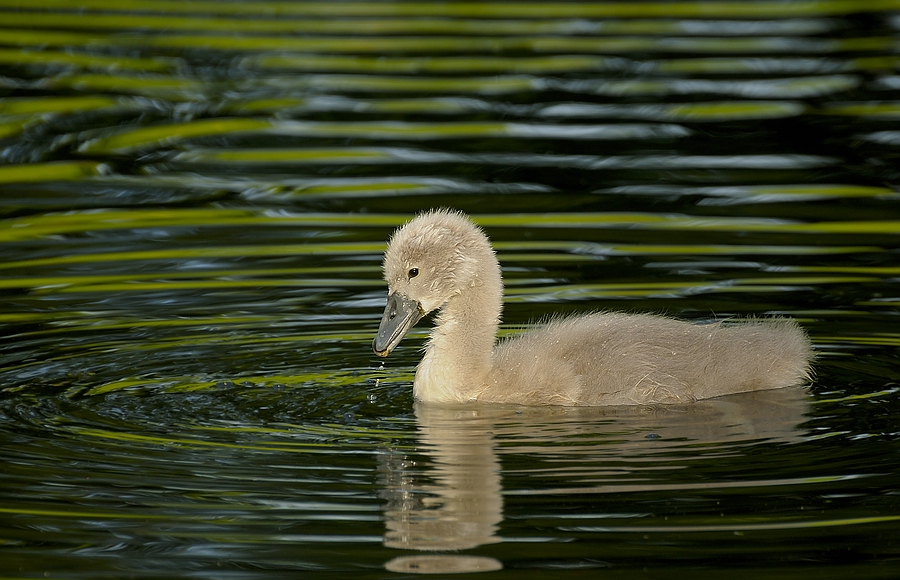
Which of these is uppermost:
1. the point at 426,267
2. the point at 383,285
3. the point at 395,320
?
the point at 426,267

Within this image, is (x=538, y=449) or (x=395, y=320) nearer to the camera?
(x=538, y=449)

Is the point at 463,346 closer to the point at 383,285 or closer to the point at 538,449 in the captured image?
the point at 538,449

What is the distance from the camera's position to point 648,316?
8.89 m

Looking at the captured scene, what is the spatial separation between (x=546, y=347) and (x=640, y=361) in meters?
0.50

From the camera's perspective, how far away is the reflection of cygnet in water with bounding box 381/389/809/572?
665cm

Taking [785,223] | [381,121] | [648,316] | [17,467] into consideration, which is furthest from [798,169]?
[17,467]

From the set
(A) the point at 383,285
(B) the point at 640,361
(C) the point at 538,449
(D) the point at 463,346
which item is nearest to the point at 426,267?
(D) the point at 463,346

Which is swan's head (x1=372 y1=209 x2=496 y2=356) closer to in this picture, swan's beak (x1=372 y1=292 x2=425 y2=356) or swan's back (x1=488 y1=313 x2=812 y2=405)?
swan's beak (x1=372 y1=292 x2=425 y2=356)

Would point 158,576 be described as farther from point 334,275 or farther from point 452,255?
point 334,275

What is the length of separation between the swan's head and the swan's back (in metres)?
0.46

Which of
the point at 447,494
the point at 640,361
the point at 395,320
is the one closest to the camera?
the point at 447,494

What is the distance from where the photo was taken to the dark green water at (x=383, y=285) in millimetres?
6617

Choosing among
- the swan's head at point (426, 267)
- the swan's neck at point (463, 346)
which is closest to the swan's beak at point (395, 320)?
the swan's head at point (426, 267)

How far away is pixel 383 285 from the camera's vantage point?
11.1m
